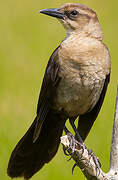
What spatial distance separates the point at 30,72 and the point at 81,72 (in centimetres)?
316

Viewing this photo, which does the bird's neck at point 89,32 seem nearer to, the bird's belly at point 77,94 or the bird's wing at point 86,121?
the bird's belly at point 77,94

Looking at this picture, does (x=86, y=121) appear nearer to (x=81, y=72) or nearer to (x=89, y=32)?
(x=81, y=72)

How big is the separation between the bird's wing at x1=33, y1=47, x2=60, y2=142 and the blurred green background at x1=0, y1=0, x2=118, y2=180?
1126mm

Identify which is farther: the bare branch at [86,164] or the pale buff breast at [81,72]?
the pale buff breast at [81,72]

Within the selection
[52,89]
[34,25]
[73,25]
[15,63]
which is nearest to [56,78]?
[52,89]

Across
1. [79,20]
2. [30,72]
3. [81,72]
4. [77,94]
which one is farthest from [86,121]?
[30,72]

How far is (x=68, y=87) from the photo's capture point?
522 centimetres

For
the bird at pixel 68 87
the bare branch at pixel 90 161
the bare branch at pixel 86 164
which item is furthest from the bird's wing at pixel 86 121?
the bare branch at pixel 86 164

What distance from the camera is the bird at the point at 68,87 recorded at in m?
5.18

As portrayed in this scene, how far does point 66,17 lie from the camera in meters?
5.45

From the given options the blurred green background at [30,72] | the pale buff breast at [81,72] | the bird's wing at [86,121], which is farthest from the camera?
the blurred green background at [30,72]

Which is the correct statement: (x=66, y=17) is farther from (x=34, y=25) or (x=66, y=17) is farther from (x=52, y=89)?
(x=34, y=25)

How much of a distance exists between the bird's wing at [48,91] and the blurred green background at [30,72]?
113 cm

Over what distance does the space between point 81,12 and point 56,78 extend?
2.23ft
